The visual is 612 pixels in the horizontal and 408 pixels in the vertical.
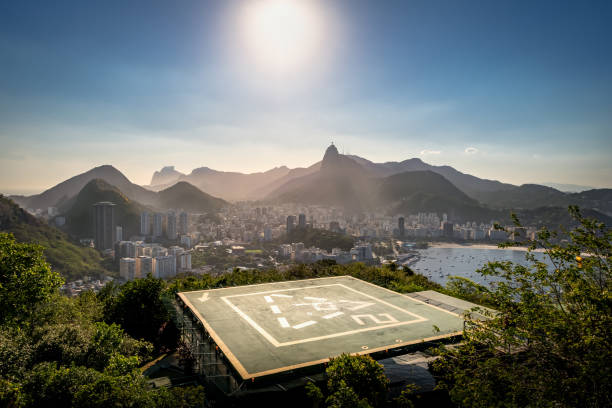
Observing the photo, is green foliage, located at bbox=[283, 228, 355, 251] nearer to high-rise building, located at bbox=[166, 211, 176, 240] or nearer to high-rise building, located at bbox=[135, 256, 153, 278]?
high-rise building, located at bbox=[166, 211, 176, 240]

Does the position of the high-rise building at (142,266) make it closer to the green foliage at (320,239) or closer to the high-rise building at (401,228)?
the green foliage at (320,239)

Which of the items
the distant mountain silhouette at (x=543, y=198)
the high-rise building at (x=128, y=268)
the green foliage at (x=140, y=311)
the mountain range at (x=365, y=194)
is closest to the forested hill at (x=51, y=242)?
the high-rise building at (x=128, y=268)

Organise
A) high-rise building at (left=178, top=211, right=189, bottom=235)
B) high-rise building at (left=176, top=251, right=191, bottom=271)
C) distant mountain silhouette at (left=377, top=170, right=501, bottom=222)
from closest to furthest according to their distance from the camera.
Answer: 1. high-rise building at (left=176, top=251, right=191, bottom=271)
2. high-rise building at (left=178, top=211, right=189, bottom=235)
3. distant mountain silhouette at (left=377, top=170, right=501, bottom=222)

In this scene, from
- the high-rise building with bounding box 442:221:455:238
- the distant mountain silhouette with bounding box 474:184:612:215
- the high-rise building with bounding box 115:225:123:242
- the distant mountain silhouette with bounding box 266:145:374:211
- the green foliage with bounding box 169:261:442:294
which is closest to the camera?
the green foliage with bounding box 169:261:442:294

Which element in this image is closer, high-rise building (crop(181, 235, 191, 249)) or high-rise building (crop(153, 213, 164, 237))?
high-rise building (crop(181, 235, 191, 249))

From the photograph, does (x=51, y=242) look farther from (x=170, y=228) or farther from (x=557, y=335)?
(x=557, y=335)

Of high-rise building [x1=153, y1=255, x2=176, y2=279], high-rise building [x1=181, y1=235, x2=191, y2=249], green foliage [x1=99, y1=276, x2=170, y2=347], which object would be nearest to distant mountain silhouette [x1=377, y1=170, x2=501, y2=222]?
high-rise building [x1=181, y1=235, x2=191, y2=249]

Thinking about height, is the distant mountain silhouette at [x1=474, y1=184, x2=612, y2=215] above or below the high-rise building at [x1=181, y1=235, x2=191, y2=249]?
above

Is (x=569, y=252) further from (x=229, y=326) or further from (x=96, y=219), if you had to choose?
(x=96, y=219)
